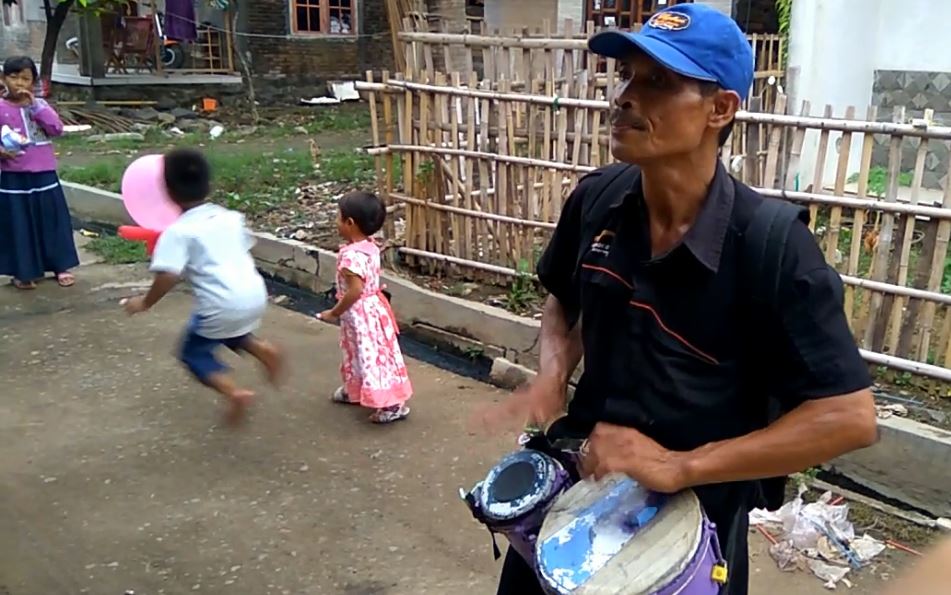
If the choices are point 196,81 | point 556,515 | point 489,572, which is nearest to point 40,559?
point 489,572

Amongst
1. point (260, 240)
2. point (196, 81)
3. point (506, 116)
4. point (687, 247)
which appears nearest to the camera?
point (687, 247)

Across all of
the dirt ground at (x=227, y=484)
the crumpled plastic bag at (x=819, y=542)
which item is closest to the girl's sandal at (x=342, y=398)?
the dirt ground at (x=227, y=484)

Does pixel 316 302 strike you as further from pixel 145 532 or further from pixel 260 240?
pixel 145 532

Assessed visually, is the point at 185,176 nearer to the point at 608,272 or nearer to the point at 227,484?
the point at 227,484

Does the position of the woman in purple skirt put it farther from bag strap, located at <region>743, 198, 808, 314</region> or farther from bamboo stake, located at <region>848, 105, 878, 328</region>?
bag strap, located at <region>743, 198, 808, 314</region>

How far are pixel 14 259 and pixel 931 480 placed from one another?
5.89 m

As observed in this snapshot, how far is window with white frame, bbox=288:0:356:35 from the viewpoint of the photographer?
56.2 feet

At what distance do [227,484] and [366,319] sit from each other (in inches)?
41.9

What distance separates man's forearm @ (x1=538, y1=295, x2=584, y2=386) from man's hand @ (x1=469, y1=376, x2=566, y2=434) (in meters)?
0.03

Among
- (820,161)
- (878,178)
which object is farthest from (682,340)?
(878,178)

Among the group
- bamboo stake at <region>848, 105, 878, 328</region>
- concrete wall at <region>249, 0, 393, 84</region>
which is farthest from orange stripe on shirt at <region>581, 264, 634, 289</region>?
concrete wall at <region>249, 0, 393, 84</region>

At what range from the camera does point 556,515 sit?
1.75 metres

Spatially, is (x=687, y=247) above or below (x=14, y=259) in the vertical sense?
above

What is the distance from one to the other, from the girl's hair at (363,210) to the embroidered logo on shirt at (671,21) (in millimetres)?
3024
